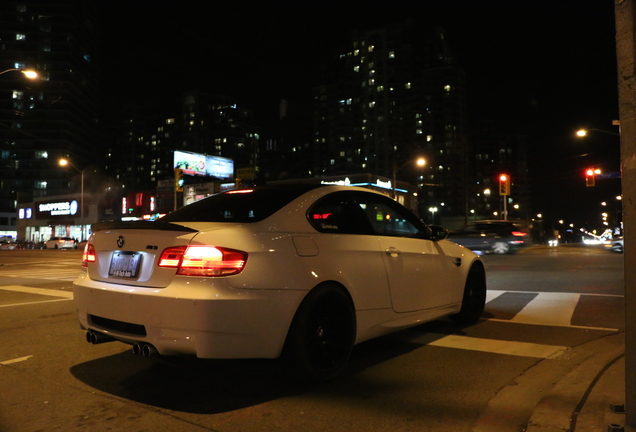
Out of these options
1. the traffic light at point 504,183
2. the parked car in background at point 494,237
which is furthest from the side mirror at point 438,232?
the traffic light at point 504,183

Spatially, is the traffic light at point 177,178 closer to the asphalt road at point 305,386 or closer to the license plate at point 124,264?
the asphalt road at point 305,386

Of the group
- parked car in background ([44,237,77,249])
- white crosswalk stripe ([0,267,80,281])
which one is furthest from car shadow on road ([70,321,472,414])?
parked car in background ([44,237,77,249])

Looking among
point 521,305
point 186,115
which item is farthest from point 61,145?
point 521,305

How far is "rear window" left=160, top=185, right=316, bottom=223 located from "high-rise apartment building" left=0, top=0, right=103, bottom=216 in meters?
119

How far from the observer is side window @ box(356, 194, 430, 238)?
505 centimetres

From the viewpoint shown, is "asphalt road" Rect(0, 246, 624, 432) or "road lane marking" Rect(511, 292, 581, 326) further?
"road lane marking" Rect(511, 292, 581, 326)

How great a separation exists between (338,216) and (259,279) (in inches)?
48.8

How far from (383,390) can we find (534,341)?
2440 millimetres

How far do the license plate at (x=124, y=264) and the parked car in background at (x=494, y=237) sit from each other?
866 inches

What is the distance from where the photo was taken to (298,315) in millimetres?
3799

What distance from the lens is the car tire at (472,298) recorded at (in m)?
6.30

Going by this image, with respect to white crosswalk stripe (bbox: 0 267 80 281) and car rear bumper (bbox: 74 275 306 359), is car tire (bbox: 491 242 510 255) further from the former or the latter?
car rear bumper (bbox: 74 275 306 359)

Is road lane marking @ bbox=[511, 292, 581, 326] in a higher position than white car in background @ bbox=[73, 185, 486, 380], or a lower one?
lower

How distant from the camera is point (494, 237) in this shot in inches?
958
